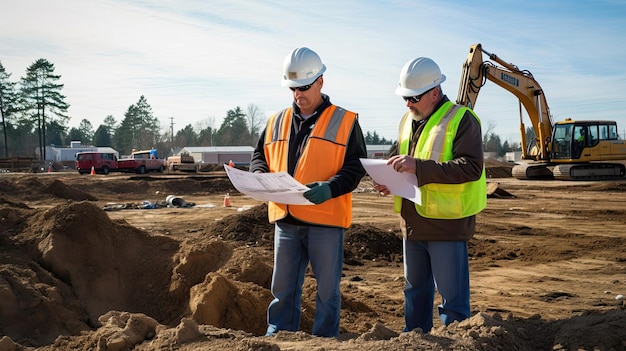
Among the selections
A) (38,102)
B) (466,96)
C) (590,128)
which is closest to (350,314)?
(466,96)

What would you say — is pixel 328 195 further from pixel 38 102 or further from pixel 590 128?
pixel 38 102

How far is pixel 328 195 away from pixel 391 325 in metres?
2.59

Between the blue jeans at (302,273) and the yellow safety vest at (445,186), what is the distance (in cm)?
61

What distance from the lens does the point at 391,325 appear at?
5.94 m

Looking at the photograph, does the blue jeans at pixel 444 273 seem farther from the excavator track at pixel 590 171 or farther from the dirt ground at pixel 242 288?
the excavator track at pixel 590 171

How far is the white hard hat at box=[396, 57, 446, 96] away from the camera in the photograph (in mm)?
3984

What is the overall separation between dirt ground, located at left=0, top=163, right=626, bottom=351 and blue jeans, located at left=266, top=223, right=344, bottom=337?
38 cm

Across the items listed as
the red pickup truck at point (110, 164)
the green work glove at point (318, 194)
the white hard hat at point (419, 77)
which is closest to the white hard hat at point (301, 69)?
the white hard hat at point (419, 77)

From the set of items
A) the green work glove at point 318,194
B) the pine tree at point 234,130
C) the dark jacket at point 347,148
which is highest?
the pine tree at point 234,130

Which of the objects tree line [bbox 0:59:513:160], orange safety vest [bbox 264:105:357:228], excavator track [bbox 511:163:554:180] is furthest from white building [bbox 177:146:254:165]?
orange safety vest [bbox 264:105:357:228]

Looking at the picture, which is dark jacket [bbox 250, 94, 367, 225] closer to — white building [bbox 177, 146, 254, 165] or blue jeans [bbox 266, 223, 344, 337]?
blue jeans [bbox 266, 223, 344, 337]

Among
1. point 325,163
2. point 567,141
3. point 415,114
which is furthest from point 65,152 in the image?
point 415,114

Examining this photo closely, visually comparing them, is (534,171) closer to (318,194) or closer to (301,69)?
(301,69)

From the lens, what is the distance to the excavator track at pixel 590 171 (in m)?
24.9
